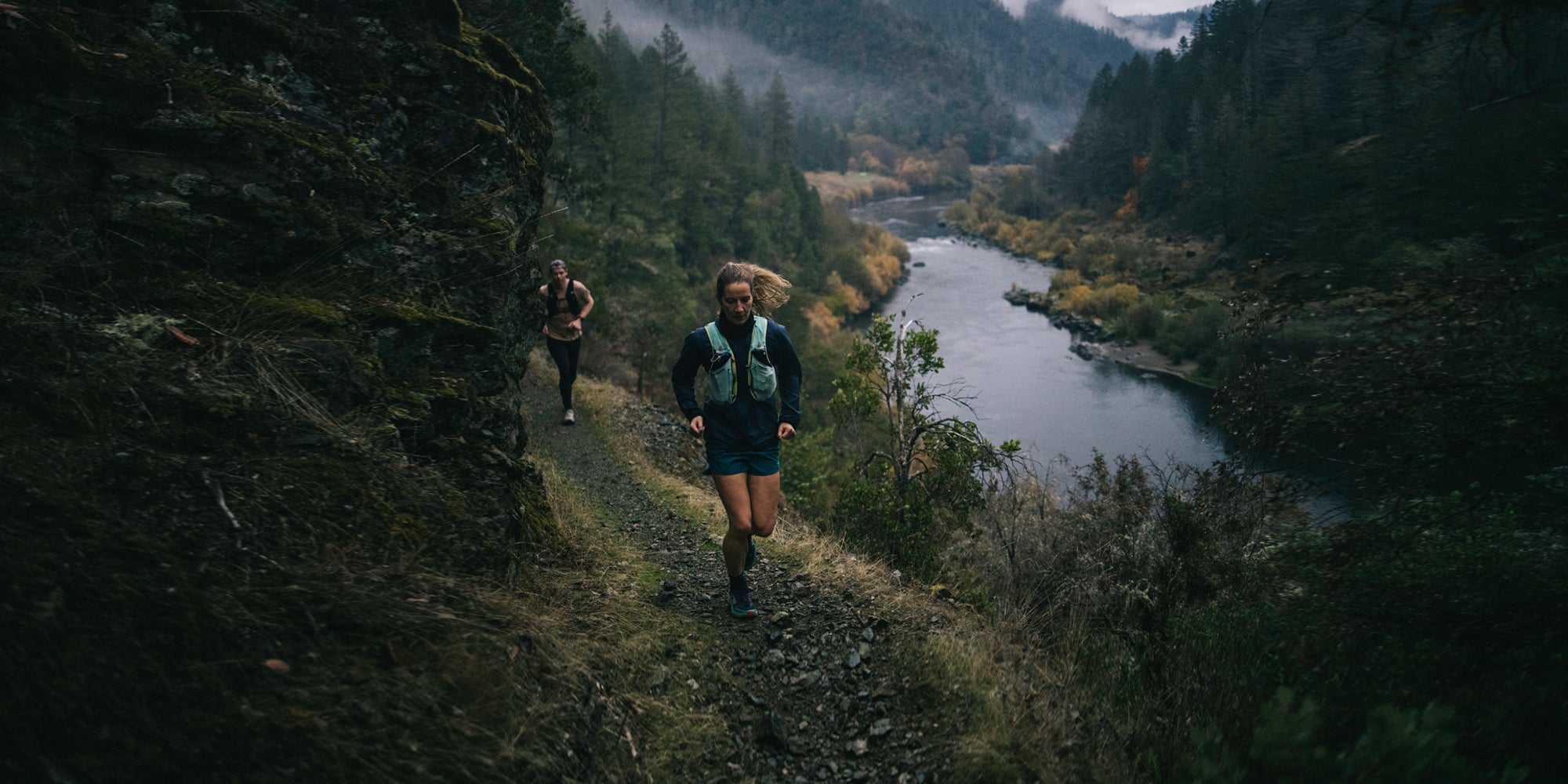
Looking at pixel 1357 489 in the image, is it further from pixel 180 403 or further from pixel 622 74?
pixel 622 74

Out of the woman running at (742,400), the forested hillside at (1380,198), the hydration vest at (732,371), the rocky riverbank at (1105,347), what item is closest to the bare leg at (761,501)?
the woman running at (742,400)

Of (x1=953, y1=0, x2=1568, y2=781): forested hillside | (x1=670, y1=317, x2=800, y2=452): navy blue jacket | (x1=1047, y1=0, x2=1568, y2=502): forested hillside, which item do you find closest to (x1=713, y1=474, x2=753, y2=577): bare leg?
(x1=670, y1=317, x2=800, y2=452): navy blue jacket

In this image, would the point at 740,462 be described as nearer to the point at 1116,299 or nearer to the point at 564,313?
the point at 564,313

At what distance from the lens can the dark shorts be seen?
4141 millimetres

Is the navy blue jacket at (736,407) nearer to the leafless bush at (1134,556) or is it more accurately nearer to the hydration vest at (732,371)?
the hydration vest at (732,371)

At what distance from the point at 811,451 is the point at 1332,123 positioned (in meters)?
40.0

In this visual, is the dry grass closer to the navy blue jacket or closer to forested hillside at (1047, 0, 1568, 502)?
the navy blue jacket

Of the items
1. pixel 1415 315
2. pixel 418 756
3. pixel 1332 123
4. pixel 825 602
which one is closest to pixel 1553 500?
pixel 1415 315

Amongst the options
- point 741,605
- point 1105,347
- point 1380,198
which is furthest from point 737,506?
point 1105,347

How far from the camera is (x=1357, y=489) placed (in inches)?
203

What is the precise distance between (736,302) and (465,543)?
1.84 meters

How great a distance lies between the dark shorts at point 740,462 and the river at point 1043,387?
423 inches

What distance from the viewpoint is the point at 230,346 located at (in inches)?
128

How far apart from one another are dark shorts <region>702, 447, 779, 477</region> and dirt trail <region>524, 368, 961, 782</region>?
100 centimetres
